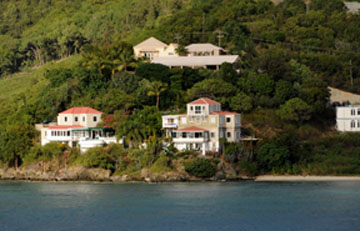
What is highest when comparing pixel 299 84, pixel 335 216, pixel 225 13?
pixel 225 13

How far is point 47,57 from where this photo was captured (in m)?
130

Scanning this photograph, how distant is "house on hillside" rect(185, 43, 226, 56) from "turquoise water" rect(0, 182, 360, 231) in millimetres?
34000

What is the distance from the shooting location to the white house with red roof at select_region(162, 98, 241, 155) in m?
74.5

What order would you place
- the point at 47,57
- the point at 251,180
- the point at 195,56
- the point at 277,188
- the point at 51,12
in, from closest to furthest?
the point at 277,188 → the point at 251,180 → the point at 195,56 → the point at 47,57 → the point at 51,12

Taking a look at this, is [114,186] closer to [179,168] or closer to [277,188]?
[179,168]

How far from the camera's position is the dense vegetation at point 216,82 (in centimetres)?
7469

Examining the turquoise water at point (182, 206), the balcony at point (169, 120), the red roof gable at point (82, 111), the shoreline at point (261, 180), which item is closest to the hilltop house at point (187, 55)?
the red roof gable at point (82, 111)

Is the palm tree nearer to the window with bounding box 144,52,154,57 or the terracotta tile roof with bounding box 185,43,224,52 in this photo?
the terracotta tile roof with bounding box 185,43,224,52

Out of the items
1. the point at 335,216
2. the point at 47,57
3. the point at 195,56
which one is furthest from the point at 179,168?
the point at 47,57

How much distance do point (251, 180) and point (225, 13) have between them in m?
50.1

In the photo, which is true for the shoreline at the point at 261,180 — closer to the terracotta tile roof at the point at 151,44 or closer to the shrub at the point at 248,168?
the shrub at the point at 248,168

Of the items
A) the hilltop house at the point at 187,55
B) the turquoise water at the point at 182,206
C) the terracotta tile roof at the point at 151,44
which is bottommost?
the turquoise water at the point at 182,206

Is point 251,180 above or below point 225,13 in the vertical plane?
below

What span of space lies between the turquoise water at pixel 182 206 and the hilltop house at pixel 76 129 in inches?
341
